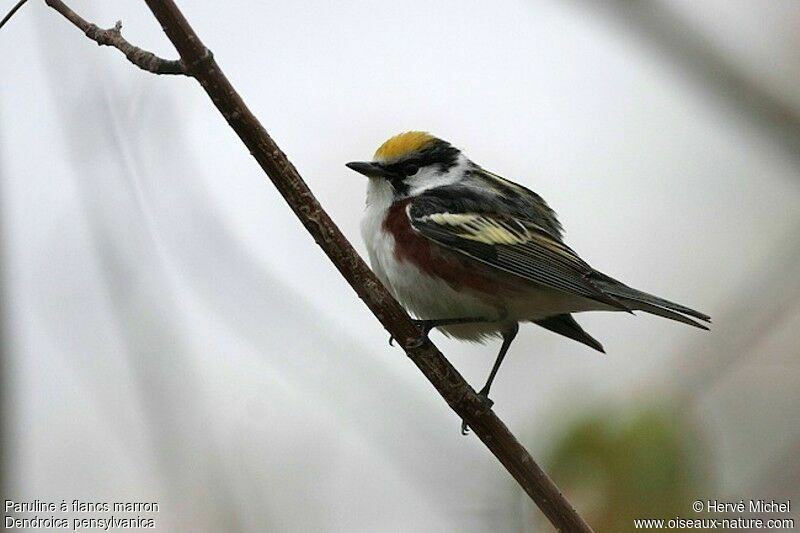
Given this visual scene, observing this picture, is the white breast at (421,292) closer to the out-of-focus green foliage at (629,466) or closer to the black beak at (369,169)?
the black beak at (369,169)

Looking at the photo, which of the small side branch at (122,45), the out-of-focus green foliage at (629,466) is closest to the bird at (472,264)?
the out-of-focus green foliage at (629,466)

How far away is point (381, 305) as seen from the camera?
8.85ft

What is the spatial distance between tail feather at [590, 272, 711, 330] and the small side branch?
1641 mm

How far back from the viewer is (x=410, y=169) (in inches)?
153

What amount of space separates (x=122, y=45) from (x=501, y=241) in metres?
1.65

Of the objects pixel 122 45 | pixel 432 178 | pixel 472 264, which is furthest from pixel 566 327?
pixel 122 45

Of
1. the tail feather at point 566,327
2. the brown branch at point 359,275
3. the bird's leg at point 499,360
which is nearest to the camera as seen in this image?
the brown branch at point 359,275

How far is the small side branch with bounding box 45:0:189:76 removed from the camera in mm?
2295

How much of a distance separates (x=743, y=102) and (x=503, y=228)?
1.75 metres

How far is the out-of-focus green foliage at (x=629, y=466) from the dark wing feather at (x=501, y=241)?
41cm

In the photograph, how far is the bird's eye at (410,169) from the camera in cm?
386

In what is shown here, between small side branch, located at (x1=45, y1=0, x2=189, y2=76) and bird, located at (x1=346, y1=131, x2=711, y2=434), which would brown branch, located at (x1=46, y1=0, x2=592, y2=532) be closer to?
small side branch, located at (x1=45, y1=0, x2=189, y2=76)

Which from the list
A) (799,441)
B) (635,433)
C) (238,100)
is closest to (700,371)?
(799,441)

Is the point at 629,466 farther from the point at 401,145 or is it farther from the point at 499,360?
the point at 401,145
